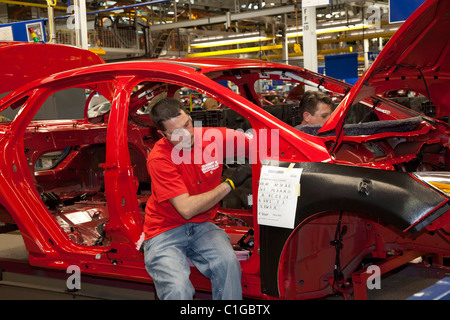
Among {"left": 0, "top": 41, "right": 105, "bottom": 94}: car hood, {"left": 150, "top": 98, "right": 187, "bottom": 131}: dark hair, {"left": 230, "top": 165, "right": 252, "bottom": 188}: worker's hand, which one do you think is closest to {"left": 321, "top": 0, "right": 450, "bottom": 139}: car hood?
{"left": 230, "top": 165, "right": 252, "bottom": 188}: worker's hand

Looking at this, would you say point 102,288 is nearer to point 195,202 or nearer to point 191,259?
point 191,259

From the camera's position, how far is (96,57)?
543 centimetres

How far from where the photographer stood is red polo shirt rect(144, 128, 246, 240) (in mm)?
2965

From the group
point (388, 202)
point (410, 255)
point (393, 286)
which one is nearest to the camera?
point (388, 202)

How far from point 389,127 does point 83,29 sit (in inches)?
224

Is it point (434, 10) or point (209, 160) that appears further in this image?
point (209, 160)

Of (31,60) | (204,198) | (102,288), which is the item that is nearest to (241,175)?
(204,198)

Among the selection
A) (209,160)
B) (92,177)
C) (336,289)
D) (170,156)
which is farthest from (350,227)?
(92,177)

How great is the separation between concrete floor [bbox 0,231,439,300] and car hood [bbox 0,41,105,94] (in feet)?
5.15

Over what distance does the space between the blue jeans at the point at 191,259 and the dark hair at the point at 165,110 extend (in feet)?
1.98

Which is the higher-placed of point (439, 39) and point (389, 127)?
point (439, 39)

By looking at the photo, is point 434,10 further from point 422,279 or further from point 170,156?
point 422,279

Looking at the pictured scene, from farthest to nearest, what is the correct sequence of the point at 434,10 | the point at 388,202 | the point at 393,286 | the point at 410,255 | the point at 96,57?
the point at 96,57
the point at 393,286
the point at 410,255
the point at 434,10
the point at 388,202

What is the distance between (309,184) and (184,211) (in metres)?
0.69
